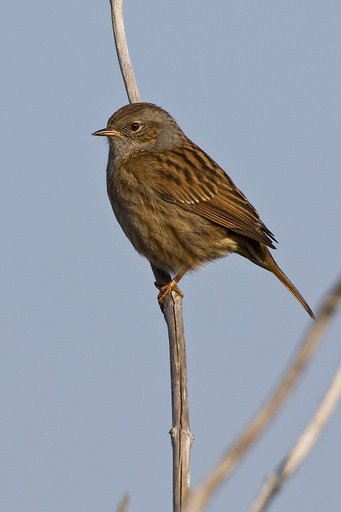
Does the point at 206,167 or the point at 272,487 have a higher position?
the point at 206,167

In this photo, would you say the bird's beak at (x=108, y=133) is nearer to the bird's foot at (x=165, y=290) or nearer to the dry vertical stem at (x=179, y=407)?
the bird's foot at (x=165, y=290)

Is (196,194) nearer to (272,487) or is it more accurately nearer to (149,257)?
(149,257)

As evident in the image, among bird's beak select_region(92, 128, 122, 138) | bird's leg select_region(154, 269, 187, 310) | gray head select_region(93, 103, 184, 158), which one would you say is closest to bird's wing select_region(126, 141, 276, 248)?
gray head select_region(93, 103, 184, 158)

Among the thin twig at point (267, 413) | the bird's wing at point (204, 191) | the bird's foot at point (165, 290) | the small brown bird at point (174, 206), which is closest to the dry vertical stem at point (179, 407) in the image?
the bird's foot at point (165, 290)

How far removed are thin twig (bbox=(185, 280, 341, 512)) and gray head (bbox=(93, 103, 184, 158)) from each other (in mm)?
5793

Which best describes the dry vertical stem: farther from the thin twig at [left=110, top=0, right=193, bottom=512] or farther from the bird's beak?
the bird's beak

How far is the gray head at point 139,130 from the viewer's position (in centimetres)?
746

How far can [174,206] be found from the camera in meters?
7.25

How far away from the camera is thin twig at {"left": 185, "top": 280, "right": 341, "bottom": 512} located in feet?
5.16

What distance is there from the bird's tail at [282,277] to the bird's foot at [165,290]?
2.73 feet

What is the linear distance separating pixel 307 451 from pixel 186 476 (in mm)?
1953

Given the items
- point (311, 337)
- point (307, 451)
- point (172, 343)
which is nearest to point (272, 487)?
point (307, 451)

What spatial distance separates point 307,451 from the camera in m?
1.89

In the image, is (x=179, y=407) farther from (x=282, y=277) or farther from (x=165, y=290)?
(x=282, y=277)
